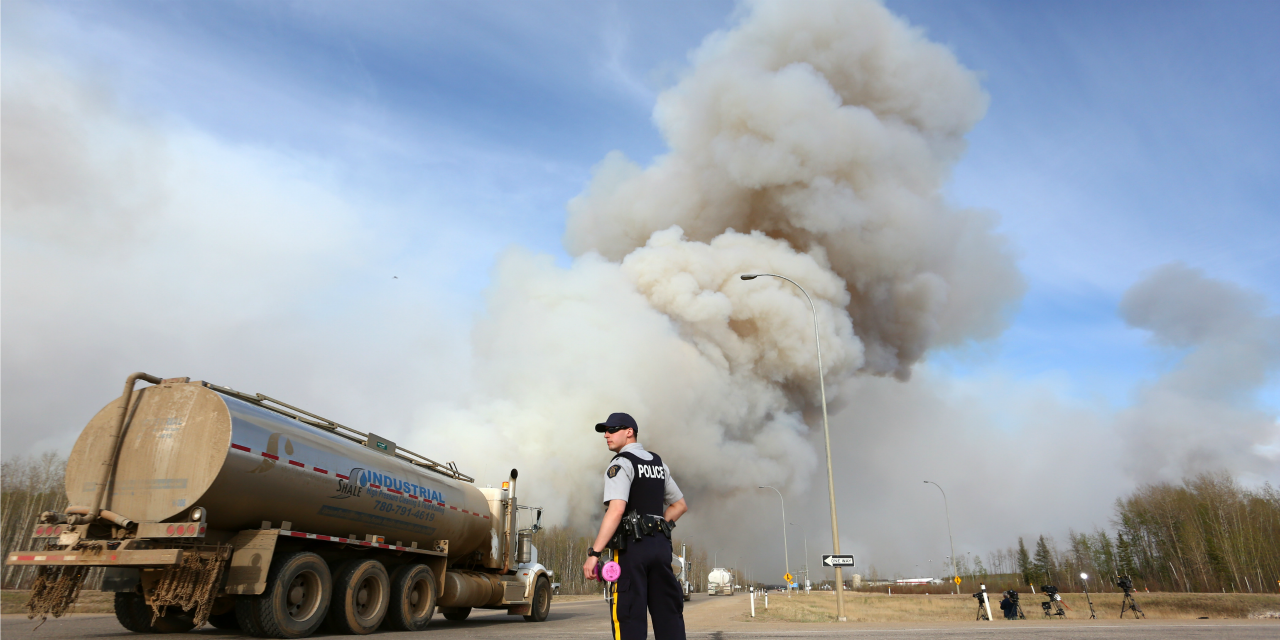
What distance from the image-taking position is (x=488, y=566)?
13.5 metres

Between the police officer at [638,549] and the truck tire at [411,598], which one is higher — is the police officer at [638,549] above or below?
above

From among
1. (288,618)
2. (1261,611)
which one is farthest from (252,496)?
(1261,611)

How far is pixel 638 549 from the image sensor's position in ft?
12.4

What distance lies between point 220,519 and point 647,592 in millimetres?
6307

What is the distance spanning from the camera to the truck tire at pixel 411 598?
10.3 metres

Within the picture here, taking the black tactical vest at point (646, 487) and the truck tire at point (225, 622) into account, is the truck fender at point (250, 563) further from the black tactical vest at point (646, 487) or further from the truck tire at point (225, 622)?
the black tactical vest at point (646, 487)

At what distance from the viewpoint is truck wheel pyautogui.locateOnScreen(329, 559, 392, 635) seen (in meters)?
9.06

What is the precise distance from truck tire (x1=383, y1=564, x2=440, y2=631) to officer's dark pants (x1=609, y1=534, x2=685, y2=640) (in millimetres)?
7912

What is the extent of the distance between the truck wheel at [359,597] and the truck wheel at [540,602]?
500 centimetres

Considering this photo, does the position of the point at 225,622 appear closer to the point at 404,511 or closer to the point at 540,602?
the point at 404,511

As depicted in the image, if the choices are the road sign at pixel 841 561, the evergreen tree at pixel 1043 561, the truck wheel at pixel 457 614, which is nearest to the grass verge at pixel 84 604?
the truck wheel at pixel 457 614

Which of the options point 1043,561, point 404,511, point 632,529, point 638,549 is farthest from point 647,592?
point 1043,561

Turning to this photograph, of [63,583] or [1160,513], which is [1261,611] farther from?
[1160,513]

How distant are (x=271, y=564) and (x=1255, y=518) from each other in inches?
2819
